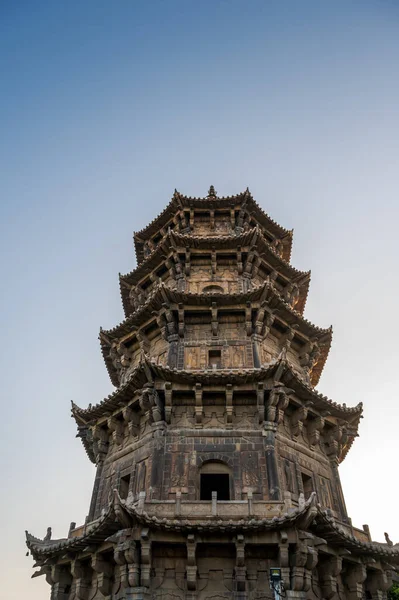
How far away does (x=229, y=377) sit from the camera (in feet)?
56.1

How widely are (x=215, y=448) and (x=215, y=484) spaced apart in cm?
170

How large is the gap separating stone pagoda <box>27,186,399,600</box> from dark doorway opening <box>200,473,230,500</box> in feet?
0.23

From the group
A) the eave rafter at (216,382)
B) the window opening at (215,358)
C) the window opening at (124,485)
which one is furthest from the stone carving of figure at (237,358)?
the window opening at (124,485)

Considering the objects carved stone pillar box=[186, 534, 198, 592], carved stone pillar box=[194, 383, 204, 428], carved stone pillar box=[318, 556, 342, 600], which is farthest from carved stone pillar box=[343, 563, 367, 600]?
carved stone pillar box=[194, 383, 204, 428]

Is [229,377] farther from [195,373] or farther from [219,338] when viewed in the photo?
[219,338]

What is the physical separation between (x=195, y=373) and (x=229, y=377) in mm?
1175

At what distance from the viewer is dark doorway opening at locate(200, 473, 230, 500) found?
16.9 metres

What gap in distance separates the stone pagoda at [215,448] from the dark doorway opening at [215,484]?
0.07 metres

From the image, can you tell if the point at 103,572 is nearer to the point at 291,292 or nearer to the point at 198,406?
the point at 198,406

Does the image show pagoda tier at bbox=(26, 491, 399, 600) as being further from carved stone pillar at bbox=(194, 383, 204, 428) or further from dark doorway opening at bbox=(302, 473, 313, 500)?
carved stone pillar at bbox=(194, 383, 204, 428)

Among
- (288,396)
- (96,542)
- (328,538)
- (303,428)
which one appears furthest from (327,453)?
(96,542)

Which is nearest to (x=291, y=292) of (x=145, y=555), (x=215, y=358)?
(x=215, y=358)

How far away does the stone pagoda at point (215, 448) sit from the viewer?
13.7 m

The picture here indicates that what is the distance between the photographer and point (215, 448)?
16.7 meters
